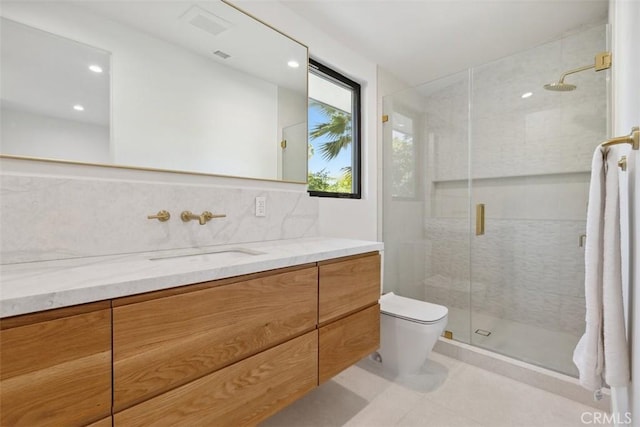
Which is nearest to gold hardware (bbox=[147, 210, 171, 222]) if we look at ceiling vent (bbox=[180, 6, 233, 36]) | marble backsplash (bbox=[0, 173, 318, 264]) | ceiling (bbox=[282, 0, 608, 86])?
marble backsplash (bbox=[0, 173, 318, 264])

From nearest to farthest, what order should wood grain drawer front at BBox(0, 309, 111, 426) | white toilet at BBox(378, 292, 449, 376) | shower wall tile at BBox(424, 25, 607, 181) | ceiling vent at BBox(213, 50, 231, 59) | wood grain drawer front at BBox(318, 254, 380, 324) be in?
1. wood grain drawer front at BBox(0, 309, 111, 426)
2. wood grain drawer front at BBox(318, 254, 380, 324)
3. ceiling vent at BBox(213, 50, 231, 59)
4. white toilet at BBox(378, 292, 449, 376)
5. shower wall tile at BBox(424, 25, 607, 181)

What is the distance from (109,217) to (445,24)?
2357mm

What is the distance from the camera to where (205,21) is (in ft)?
4.87

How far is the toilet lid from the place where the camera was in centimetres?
172

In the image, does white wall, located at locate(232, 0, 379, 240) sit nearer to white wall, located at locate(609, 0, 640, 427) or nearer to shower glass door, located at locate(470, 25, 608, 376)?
shower glass door, located at locate(470, 25, 608, 376)

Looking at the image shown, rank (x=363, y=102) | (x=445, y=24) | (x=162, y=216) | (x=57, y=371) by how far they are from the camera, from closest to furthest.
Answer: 1. (x=57, y=371)
2. (x=162, y=216)
3. (x=445, y=24)
4. (x=363, y=102)

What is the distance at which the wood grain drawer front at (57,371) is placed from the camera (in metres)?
0.59

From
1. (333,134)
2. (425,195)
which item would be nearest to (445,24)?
(333,134)

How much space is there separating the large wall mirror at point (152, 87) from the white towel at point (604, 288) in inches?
55.6

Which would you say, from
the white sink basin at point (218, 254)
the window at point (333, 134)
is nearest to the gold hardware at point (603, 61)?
the window at point (333, 134)

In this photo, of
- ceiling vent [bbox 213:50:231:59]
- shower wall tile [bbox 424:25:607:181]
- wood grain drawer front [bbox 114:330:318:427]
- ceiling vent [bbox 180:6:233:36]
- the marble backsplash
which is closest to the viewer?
wood grain drawer front [bbox 114:330:318:427]

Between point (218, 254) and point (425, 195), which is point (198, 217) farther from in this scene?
point (425, 195)

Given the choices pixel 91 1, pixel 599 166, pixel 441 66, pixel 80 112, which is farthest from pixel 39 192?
pixel 441 66

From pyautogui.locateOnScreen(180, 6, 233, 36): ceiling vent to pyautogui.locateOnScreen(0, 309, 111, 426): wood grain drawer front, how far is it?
1.40 meters
